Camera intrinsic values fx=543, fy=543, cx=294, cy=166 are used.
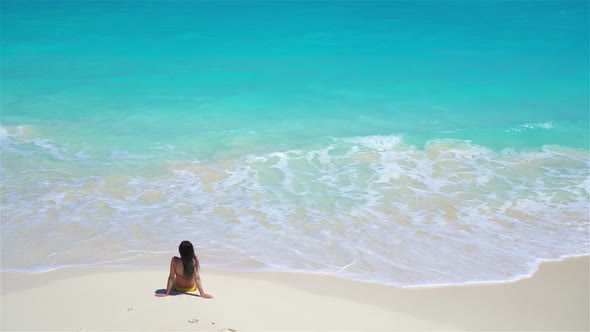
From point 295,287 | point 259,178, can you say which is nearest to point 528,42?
point 259,178

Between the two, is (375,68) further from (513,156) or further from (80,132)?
(80,132)

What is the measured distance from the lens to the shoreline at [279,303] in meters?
5.71

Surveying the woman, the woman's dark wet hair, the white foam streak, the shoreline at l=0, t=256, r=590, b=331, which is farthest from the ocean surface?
the woman's dark wet hair

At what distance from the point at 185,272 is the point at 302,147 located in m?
7.04

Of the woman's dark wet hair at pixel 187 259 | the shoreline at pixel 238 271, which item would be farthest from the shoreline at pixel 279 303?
the woman's dark wet hair at pixel 187 259

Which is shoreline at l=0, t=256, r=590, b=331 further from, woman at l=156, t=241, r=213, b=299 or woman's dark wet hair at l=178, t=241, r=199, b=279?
woman's dark wet hair at l=178, t=241, r=199, b=279

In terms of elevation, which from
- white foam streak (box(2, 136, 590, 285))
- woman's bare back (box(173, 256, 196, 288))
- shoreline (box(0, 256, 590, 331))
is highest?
white foam streak (box(2, 136, 590, 285))

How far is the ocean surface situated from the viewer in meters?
7.93

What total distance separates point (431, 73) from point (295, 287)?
14204 mm

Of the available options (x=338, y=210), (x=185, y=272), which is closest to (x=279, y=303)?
(x=185, y=272)

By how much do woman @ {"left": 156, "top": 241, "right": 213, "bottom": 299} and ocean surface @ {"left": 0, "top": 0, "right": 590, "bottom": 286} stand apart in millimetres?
1134

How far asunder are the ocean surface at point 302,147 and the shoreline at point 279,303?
0.35m

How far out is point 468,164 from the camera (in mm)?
11812

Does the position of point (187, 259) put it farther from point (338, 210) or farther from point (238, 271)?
point (338, 210)
